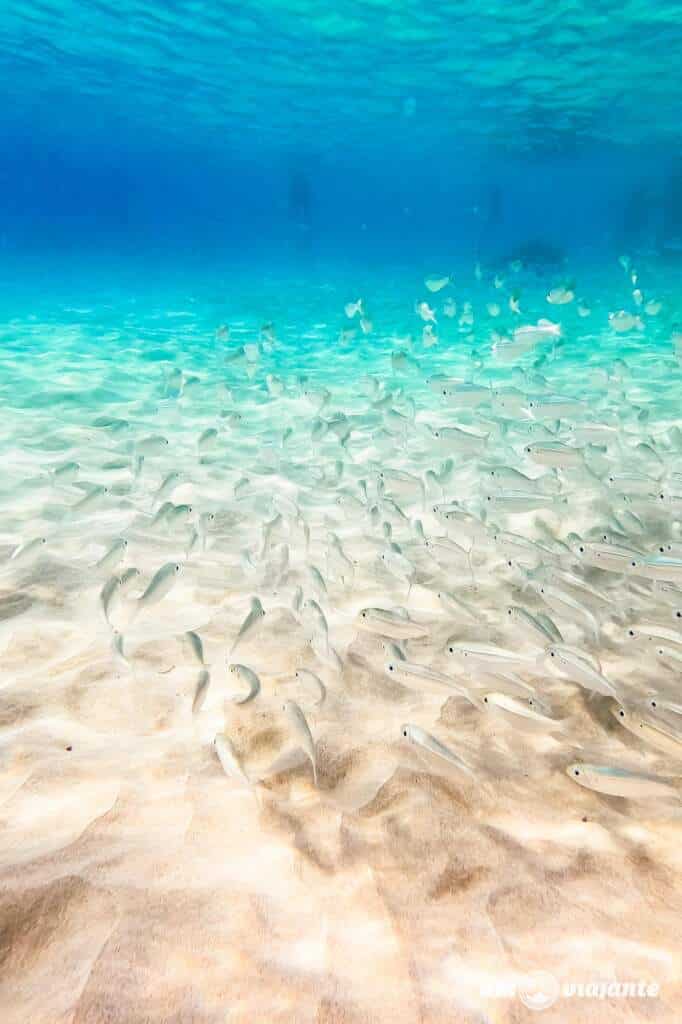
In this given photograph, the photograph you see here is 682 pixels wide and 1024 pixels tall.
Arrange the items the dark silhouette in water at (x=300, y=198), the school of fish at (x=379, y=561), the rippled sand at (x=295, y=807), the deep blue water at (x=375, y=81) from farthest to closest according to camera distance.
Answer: the dark silhouette in water at (x=300, y=198)
the deep blue water at (x=375, y=81)
the school of fish at (x=379, y=561)
the rippled sand at (x=295, y=807)

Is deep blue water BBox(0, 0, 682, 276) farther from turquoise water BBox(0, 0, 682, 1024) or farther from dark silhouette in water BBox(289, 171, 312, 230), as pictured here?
turquoise water BBox(0, 0, 682, 1024)

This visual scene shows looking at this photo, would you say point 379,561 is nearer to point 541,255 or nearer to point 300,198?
point 541,255

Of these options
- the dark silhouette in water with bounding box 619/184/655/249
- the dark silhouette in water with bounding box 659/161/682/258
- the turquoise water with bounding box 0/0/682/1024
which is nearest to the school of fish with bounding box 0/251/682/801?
the turquoise water with bounding box 0/0/682/1024

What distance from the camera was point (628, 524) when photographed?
553 cm

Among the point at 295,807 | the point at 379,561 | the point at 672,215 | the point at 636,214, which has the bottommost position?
the point at 295,807

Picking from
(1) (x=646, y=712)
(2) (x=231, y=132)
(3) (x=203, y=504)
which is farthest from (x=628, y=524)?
(2) (x=231, y=132)

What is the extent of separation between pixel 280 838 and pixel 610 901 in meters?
1.32

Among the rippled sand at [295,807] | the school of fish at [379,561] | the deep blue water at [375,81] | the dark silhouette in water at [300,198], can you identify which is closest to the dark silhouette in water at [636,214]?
the deep blue water at [375,81]

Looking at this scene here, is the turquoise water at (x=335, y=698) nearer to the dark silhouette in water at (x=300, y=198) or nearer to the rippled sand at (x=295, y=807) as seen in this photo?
the rippled sand at (x=295, y=807)

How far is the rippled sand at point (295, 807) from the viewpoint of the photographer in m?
1.87

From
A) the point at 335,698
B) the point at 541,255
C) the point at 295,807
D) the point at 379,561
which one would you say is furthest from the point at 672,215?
the point at 295,807

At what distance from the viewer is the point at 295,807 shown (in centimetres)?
264

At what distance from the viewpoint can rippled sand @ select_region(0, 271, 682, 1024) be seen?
73.7 inches

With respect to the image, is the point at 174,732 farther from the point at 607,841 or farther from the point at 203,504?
the point at 203,504
